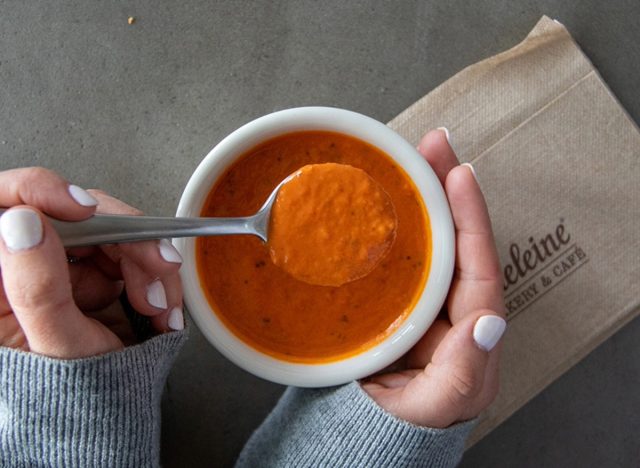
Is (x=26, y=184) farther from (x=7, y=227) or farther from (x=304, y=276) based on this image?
(x=304, y=276)

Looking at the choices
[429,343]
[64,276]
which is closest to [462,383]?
[429,343]

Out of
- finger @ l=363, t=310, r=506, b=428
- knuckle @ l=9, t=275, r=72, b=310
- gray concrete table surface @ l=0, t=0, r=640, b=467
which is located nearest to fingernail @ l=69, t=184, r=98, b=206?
knuckle @ l=9, t=275, r=72, b=310

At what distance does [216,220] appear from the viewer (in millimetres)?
896

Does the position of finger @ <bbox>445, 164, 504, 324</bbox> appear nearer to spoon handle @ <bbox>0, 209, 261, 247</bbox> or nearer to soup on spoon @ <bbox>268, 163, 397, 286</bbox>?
soup on spoon @ <bbox>268, 163, 397, 286</bbox>

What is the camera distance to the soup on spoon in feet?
2.93

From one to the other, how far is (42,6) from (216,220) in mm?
615

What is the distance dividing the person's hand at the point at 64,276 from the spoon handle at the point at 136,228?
0.02 meters

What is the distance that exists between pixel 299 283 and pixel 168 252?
196mm

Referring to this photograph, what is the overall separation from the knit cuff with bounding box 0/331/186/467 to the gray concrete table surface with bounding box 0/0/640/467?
10.4 inches

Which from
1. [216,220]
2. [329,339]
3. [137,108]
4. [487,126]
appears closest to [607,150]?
[487,126]

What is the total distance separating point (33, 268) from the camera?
0.71 metres

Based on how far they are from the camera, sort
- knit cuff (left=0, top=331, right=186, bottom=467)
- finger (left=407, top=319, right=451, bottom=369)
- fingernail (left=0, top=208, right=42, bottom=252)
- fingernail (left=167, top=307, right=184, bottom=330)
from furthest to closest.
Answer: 1. finger (left=407, top=319, right=451, bottom=369)
2. fingernail (left=167, top=307, right=184, bottom=330)
3. knit cuff (left=0, top=331, right=186, bottom=467)
4. fingernail (left=0, top=208, right=42, bottom=252)

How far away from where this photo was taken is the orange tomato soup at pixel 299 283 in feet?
3.18

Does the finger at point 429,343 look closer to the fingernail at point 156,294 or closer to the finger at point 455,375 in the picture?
the finger at point 455,375
